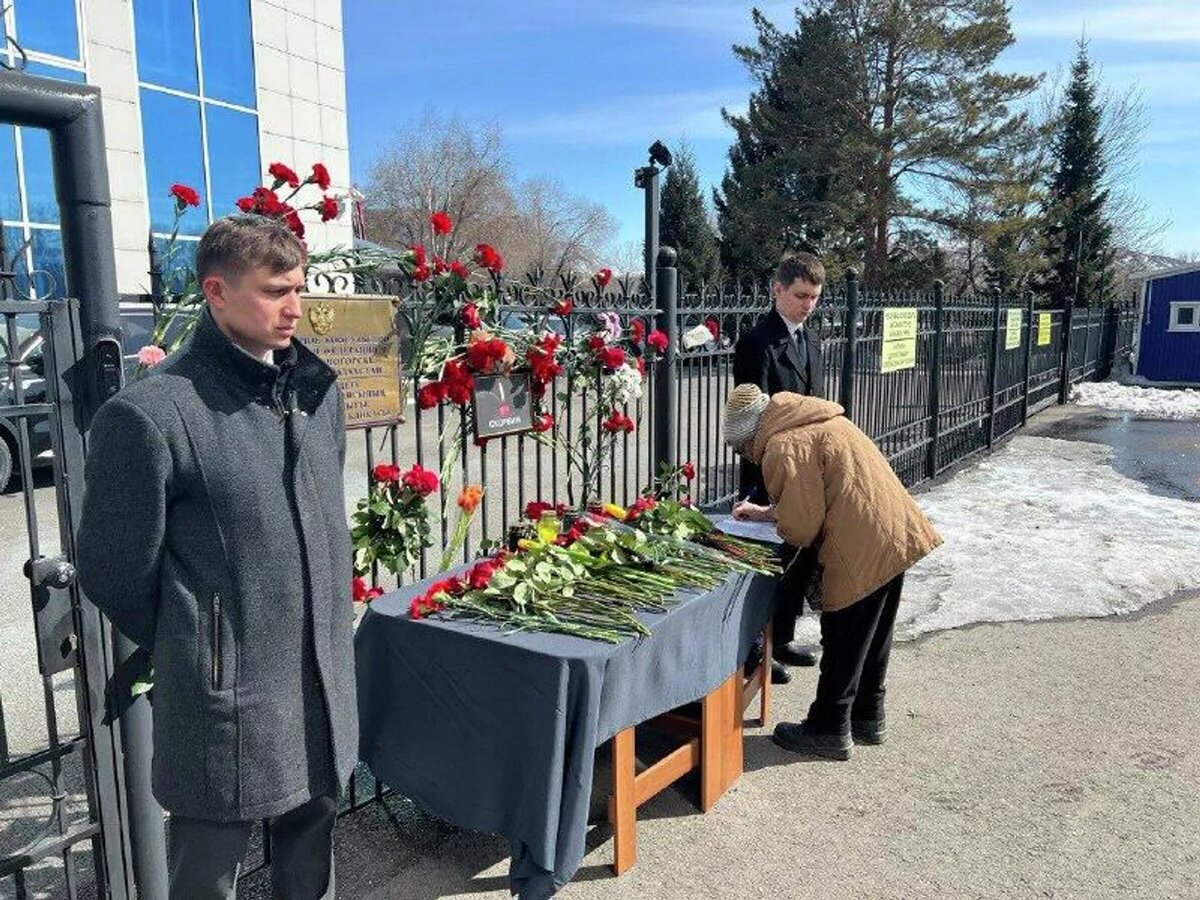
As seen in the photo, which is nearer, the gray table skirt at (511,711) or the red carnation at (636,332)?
the gray table skirt at (511,711)

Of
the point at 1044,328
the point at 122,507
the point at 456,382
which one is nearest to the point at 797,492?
the point at 456,382

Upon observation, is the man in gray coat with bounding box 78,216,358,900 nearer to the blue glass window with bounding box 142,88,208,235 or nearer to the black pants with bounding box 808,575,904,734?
the black pants with bounding box 808,575,904,734

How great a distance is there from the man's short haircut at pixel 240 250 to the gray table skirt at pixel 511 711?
1.27 meters

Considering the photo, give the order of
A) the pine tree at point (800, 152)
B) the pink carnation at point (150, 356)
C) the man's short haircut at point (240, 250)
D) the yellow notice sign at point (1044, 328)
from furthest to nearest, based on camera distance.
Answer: the pine tree at point (800, 152), the yellow notice sign at point (1044, 328), the pink carnation at point (150, 356), the man's short haircut at point (240, 250)

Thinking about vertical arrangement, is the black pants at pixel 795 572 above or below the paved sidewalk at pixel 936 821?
above

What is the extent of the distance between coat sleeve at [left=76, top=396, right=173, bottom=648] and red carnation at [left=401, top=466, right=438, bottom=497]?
109 cm

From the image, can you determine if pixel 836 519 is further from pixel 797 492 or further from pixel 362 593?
pixel 362 593

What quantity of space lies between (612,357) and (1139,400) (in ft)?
58.2

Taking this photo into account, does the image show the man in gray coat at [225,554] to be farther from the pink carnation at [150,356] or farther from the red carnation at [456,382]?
the red carnation at [456,382]

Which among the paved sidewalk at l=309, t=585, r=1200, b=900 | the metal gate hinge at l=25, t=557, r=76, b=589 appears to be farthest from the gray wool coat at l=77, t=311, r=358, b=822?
the paved sidewalk at l=309, t=585, r=1200, b=900

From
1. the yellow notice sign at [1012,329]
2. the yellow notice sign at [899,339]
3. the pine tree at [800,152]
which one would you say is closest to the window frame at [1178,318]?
the pine tree at [800,152]

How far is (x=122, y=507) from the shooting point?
69.5 inches

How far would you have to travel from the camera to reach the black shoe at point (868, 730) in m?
3.91

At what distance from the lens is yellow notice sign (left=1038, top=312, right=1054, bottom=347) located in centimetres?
1441
